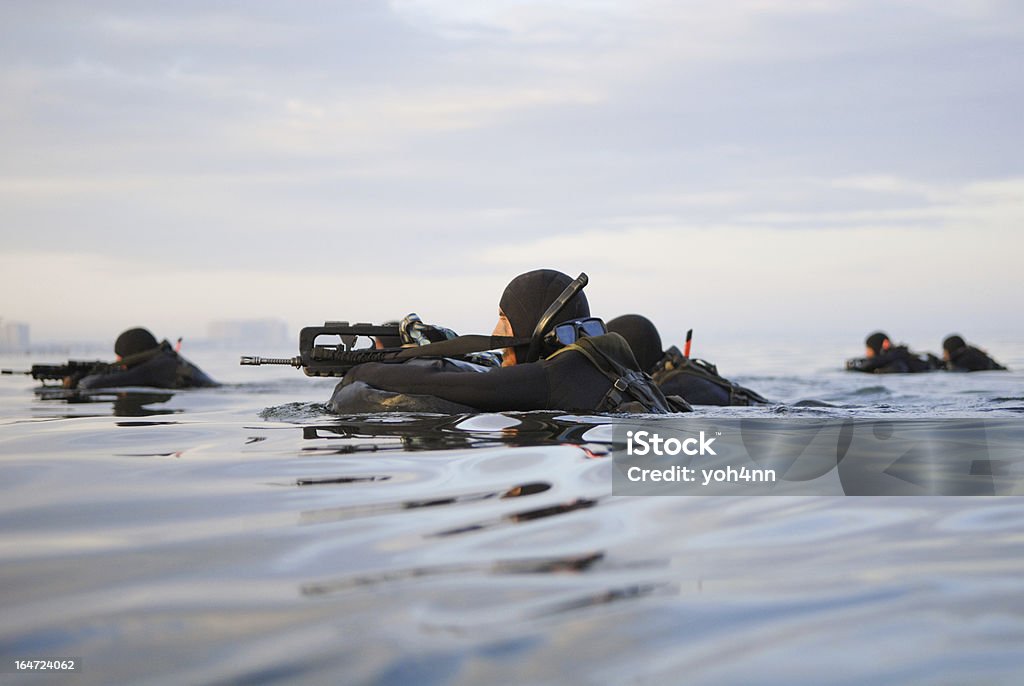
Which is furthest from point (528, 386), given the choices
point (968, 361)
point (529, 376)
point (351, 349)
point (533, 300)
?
point (968, 361)

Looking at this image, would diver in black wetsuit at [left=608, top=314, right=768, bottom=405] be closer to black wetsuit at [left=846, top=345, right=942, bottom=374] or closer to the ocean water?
the ocean water

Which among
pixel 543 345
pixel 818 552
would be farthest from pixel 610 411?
pixel 818 552

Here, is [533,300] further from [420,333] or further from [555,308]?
[420,333]

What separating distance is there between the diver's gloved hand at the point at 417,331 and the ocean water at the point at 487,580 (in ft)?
9.73

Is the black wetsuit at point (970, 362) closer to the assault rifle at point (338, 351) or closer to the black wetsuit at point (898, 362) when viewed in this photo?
the black wetsuit at point (898, 362)

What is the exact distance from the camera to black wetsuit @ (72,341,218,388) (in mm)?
12875

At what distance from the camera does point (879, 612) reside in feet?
5.93

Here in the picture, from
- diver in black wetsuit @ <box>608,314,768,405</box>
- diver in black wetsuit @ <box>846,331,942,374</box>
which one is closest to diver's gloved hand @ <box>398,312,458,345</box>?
diver in black wetsuit @ <box>608,314,768,405</box>

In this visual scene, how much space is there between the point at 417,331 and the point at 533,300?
3.26 ft

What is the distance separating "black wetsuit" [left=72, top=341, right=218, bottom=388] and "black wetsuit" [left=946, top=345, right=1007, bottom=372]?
56.4 ft

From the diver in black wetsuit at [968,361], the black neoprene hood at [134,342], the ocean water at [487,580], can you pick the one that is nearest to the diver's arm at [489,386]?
the ocean water at [487,580]

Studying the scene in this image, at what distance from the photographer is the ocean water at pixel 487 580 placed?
1544 mm

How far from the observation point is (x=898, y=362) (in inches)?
862

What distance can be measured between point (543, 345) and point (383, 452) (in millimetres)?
2333
